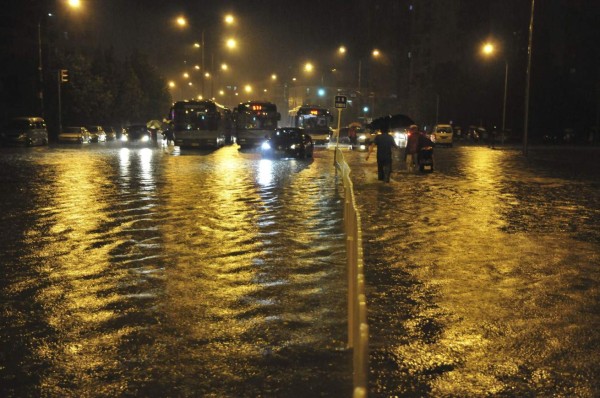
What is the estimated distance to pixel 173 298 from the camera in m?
7.46

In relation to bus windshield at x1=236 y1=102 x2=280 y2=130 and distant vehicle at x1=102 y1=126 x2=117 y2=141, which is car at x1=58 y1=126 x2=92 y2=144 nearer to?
distant vehicle at x1=102 y1=126 x2=117 y2=141

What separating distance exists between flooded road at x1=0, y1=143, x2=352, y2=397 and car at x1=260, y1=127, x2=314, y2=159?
19.6 metres

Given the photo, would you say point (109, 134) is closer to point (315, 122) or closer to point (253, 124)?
point (315, 122)

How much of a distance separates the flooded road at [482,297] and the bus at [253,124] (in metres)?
32.4

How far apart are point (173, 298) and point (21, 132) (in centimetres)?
4504

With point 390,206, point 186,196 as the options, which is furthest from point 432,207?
point 186,196

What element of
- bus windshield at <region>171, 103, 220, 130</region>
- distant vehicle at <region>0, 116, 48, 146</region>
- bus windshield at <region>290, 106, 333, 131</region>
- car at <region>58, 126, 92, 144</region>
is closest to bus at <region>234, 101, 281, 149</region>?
bus windshield at <region>171, 103, 220, 130</region>

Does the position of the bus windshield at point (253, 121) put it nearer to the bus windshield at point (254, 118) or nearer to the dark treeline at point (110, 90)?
the bus windshield at point (254, 118)

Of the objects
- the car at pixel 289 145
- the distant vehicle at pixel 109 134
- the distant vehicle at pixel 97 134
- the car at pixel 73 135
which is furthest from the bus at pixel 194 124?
the distant vehicle at pixel 109 134

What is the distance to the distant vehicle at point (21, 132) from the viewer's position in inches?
1891

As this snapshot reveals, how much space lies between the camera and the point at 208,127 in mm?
45531

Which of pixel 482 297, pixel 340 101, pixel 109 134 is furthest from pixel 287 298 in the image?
pixel 109 134

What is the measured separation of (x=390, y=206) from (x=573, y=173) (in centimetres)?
1372

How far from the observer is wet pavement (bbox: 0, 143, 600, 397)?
5.16 m
